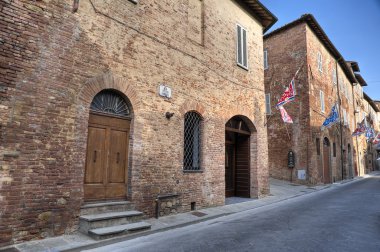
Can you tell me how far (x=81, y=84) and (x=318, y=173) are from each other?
1661 cm

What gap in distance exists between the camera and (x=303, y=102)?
18.6 m

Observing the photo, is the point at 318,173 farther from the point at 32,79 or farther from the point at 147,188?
the point at 32,79

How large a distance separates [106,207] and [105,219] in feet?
1.69

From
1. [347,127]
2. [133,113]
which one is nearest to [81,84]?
[133,113]

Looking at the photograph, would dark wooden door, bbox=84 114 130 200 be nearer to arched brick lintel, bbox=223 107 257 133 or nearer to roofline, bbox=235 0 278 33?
arched brick lintel, bbox=223 107 257 133

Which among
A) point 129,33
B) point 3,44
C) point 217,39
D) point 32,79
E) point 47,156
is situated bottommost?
point 47,156

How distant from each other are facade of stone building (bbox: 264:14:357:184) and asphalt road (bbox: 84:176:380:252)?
993 cm

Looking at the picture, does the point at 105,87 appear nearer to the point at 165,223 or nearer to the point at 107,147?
the point at 107,147

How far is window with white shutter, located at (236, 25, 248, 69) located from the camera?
12.1 meters

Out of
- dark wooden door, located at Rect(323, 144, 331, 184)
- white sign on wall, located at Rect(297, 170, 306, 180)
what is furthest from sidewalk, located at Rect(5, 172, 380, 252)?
dark wooden door, located at Rect(323, 144, 331, 184)

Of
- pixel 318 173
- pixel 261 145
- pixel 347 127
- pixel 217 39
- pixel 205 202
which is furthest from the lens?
pixel 347 127

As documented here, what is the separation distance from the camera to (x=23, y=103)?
5.49m

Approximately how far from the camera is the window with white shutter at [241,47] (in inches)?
475

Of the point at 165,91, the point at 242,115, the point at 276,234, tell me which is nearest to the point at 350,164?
the point at 242,115
